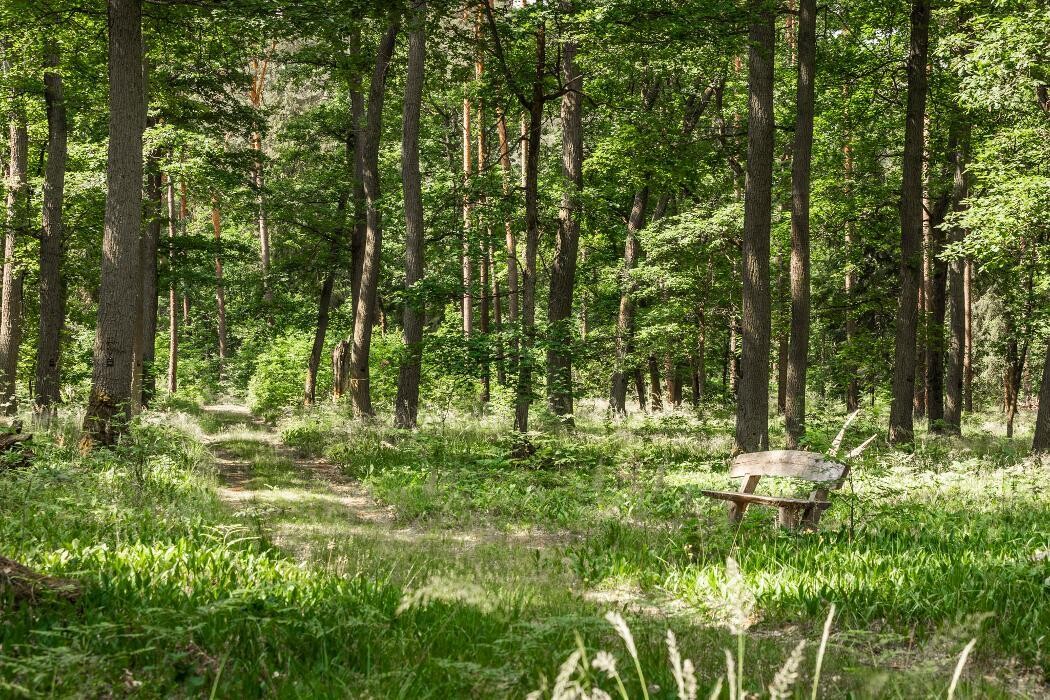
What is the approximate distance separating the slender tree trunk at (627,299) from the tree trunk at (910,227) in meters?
6.90

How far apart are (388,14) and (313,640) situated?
9517 mm

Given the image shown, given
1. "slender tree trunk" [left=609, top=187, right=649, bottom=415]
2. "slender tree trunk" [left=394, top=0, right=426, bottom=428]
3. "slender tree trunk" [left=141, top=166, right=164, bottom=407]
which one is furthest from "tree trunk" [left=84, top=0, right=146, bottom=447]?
"slender tree trunk" [left=609, top=187, right=649, bottom=415]

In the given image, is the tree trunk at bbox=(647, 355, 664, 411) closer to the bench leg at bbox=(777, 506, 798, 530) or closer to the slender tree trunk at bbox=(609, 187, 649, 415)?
the slender tree trunk at bbox=(609, 187, 649, 415)

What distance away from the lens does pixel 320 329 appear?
24.8 meters

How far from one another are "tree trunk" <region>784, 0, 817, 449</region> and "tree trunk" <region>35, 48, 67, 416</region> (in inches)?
587

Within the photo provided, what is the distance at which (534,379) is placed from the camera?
13500 millimetres

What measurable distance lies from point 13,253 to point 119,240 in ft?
29.6

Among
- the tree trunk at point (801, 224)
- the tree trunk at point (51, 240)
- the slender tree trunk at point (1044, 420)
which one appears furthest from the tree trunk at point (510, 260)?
the slender tree trunk at point (1044, 420)

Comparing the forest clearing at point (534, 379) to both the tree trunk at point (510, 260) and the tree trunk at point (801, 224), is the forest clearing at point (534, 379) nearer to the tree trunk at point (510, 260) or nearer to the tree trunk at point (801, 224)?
the tree trunk at point (801, 224)

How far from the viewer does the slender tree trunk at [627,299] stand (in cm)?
2180

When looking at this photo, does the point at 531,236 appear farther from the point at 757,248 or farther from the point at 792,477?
the point at 792,477

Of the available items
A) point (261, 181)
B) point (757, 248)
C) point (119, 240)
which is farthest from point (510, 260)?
point (119, 240)

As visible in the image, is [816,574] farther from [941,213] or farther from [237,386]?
[237,386]

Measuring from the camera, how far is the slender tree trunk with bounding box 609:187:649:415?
21797 mm
